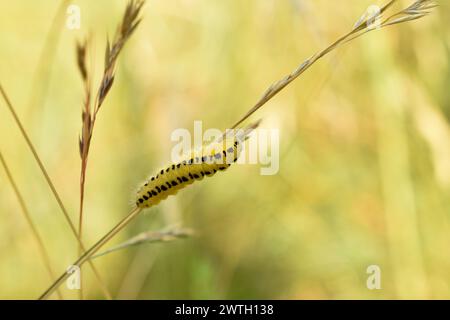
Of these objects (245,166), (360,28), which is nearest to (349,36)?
(360,28)

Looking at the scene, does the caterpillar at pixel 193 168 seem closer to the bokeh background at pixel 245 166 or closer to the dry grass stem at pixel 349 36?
the dry grass stem at pixel 349 36

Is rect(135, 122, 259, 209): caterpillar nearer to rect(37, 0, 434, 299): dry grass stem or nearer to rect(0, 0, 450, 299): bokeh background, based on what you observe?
rect(37, 0, 434, 299): dry grass stem

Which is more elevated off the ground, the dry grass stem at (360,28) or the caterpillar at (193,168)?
the dry grass stem at (360,28)

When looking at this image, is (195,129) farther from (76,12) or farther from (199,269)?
(76,12)

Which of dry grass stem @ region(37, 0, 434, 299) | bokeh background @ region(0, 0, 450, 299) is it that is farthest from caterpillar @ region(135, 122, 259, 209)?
bokeh background @ region(0, 0, 450, 299)

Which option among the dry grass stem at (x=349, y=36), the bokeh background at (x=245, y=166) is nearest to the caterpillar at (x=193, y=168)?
the dry grass stem at (x=349, y=36)
